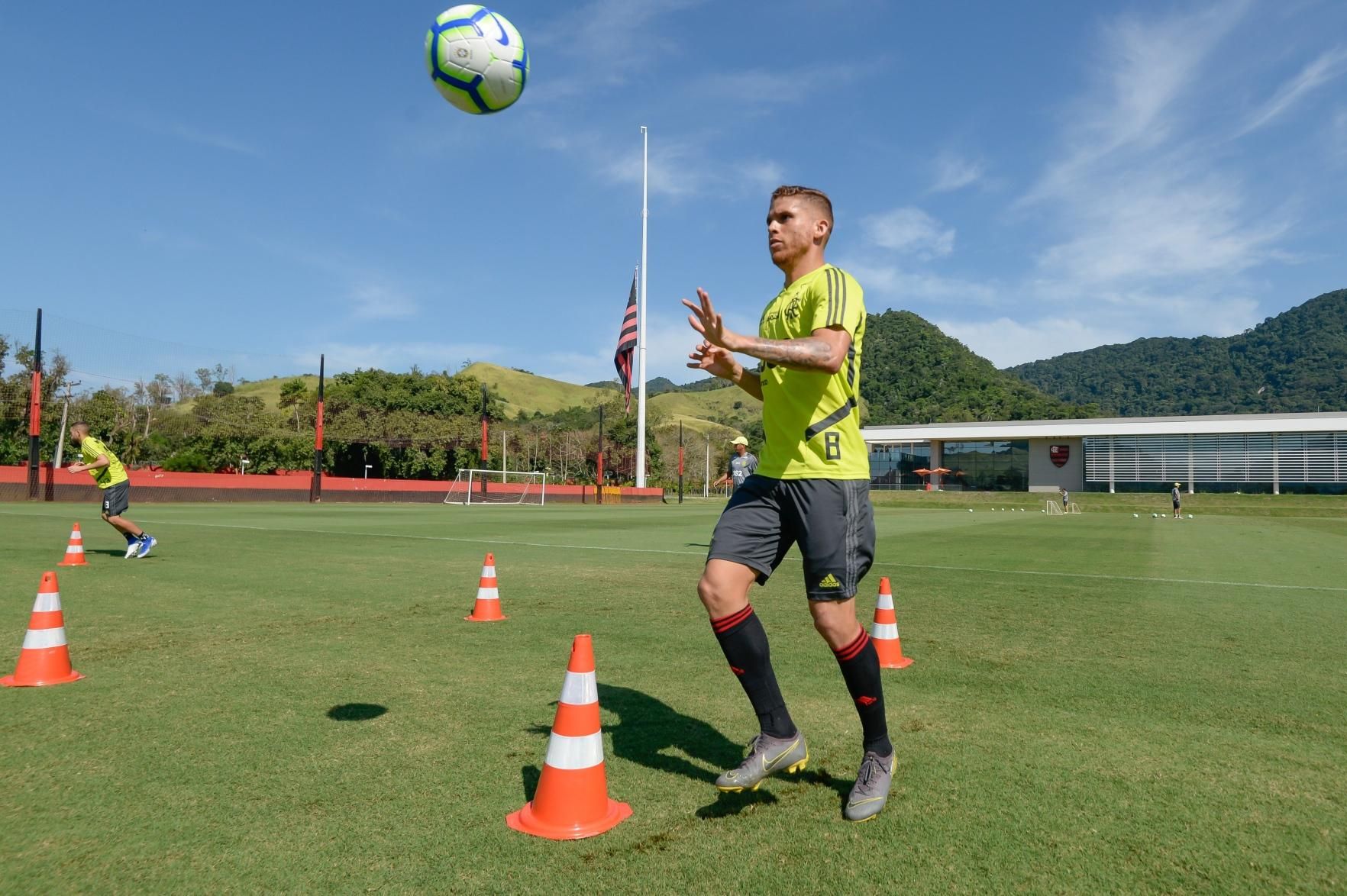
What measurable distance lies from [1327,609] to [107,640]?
34.5 ft

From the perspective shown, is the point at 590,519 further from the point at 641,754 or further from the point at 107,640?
the point at 641,754

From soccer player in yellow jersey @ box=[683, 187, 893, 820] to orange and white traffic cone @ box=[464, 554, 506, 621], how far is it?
397cm

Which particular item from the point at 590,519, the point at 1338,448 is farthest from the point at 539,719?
the point at 1338,448

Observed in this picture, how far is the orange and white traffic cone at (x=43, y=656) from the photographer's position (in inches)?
180

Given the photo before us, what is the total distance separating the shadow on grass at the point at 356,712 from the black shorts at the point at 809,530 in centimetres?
195

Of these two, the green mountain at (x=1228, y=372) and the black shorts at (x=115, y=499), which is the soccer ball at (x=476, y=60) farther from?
the green mountain at (x=1228, y=372)

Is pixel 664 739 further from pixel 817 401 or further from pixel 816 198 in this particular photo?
pixel 816 198

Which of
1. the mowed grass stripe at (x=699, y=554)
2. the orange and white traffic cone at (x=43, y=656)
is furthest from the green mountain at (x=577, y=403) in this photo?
the orange and white traffic cone at (x=43, y=656)

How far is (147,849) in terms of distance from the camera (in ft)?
8.55

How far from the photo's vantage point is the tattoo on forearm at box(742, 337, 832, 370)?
116 inches

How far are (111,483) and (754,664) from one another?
1142 cm

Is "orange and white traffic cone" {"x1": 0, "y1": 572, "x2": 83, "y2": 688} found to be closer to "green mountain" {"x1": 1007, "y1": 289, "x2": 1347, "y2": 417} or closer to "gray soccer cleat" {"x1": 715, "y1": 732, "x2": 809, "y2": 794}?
"gray soccer cleat" {"x1": 715, "y1": 732, "x2": 809, "y2": 794}

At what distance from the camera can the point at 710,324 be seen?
304 cm

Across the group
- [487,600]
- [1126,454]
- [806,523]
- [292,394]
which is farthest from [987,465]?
[292,394]
